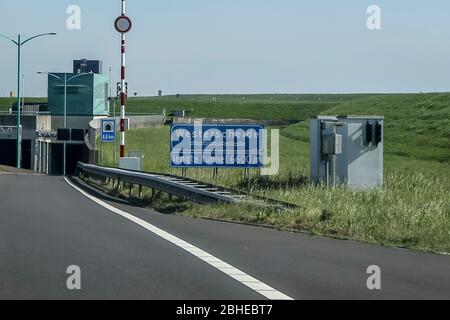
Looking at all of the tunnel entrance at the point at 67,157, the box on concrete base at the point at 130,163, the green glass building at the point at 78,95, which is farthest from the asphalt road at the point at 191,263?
the green glass building at the point at 78,95

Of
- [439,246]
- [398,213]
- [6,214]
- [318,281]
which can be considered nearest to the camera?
[318,281]

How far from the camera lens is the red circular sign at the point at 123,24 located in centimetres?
3588

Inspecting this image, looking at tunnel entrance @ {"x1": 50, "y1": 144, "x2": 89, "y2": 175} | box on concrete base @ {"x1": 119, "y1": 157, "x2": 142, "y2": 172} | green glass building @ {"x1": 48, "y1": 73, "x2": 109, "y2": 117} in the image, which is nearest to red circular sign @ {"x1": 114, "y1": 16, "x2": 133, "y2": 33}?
box on concrete base @ {"x1": 119, "y1": 157, "x2": 142, "y2": 172}

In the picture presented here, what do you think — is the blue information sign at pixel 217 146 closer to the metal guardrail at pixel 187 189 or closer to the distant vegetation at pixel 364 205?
the distant vegetation at pixel 364 205

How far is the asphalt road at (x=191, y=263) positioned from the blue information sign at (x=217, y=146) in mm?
10160

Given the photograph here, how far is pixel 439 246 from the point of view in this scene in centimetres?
1386

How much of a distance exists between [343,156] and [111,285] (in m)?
16.9

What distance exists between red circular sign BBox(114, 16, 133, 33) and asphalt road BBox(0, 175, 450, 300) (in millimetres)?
18562

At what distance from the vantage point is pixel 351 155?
26.3 m

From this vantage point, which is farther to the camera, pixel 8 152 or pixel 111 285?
pixel 8 152

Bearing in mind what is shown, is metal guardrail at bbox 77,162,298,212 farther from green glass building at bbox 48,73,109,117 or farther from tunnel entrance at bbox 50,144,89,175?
green glass building at bbox 48,73,109,117
